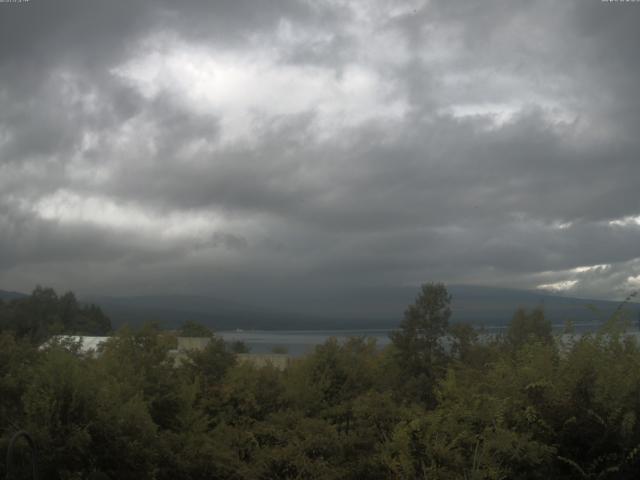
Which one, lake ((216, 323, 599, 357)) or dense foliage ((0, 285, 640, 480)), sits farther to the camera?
lake ((216, 323, 599, 357))

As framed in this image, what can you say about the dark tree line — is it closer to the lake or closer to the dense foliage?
the lake

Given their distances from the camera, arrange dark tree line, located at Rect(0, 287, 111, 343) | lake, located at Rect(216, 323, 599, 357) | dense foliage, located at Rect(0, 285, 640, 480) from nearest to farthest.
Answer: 1. dense foliage, located at Rect(0, 285, 640, 480)
2. lake, located at Rect(216, 323, 599, 357)
3. dark tree line, located at Rect(0, 287, 111, 343)

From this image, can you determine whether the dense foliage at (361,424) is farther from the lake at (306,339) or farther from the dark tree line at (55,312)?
the dark tree line at (55,312)

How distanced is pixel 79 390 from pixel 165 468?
2.35 metres

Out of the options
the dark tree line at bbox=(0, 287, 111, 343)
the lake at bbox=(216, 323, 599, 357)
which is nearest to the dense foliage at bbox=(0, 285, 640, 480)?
the lake at bbox=(216, 323, 599, 357)

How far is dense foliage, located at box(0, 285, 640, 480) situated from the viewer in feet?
28.0

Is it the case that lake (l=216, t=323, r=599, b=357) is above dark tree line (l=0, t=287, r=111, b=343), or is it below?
below

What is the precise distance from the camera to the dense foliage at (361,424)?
28.0ft

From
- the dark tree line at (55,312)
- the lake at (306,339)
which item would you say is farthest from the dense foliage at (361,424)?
the dark tree line at (55,312)

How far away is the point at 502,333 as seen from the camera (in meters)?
20.2

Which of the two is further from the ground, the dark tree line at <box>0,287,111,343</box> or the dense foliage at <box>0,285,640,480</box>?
the dark tree line at <box>0,287,111,343</box>

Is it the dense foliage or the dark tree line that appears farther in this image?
the dark tree line

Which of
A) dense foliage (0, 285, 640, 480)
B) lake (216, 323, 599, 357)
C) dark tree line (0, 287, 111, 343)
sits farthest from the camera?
dark tree line (0, 287, 111, 343)

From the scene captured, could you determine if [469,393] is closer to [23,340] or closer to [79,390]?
[79,390]
